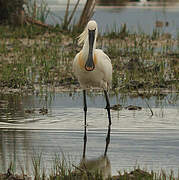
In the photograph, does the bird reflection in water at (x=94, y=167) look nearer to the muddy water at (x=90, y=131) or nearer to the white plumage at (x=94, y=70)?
the muddy water at (x=90, y=131)

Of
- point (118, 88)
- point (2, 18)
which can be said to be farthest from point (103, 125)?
point (2, 18)

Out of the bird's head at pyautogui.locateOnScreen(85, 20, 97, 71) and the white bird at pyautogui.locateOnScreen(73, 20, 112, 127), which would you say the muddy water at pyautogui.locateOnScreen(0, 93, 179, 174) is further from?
the bird's head at pyautogui.locateOnScreen(85, 20, 97, 71)

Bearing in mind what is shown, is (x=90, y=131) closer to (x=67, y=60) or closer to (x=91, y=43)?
(x=91, y=43)

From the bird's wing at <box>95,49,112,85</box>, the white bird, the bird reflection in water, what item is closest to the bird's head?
the white bird

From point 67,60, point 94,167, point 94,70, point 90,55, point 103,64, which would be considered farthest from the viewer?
point 67,60

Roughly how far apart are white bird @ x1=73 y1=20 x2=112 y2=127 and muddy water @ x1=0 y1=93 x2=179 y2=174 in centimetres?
48

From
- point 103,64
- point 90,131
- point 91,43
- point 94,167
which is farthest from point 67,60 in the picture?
point 94,167

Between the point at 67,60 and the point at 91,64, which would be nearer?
the point at 91,64

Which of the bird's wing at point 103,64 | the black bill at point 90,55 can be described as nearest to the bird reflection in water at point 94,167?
the black bill at point 90,55

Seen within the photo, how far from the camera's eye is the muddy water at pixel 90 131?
7.02 meters

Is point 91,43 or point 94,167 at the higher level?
point 91,43

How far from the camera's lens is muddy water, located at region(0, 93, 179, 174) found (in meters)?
7.02

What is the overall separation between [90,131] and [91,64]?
973 millimetres

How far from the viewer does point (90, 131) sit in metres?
8.52
